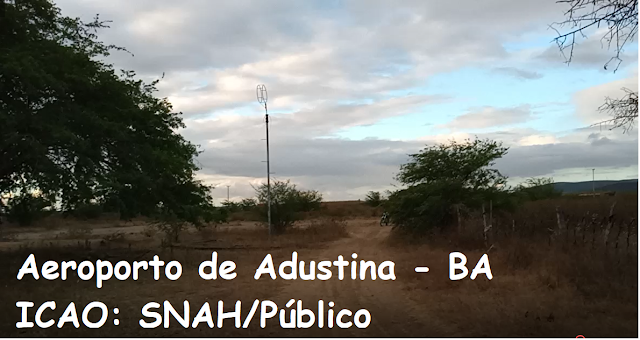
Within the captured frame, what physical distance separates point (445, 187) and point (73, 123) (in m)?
13.3

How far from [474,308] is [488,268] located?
3733mm

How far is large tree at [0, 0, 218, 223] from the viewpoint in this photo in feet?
42.7

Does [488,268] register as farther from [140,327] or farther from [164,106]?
[164,106]

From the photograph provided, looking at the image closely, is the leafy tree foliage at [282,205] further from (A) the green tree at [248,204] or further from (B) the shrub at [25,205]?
(B) the shrub at [25,205]

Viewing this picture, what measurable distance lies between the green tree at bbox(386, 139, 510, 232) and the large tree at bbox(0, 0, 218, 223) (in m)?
9.55

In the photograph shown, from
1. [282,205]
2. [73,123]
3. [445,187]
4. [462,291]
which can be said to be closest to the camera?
[462,291]

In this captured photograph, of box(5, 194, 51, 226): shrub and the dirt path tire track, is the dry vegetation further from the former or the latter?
box(5, 194, 51, 226): shrub

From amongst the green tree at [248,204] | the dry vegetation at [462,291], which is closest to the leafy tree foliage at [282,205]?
the green tree at [248,204]

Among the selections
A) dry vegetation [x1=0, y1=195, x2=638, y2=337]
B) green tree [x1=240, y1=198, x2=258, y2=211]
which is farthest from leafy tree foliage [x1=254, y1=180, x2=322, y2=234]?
dry vegetation [x1=0, y1=195, x2=638, y2=337]

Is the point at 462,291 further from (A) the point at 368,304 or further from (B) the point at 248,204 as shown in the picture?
(B) the point at 248,204

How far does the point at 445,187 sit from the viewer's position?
21250 millimetres

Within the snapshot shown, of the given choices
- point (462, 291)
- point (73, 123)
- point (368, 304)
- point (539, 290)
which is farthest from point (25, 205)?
point (539, 290)

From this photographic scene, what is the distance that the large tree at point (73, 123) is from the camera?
13000 millimetres

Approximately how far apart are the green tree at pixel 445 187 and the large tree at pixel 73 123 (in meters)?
9.55
